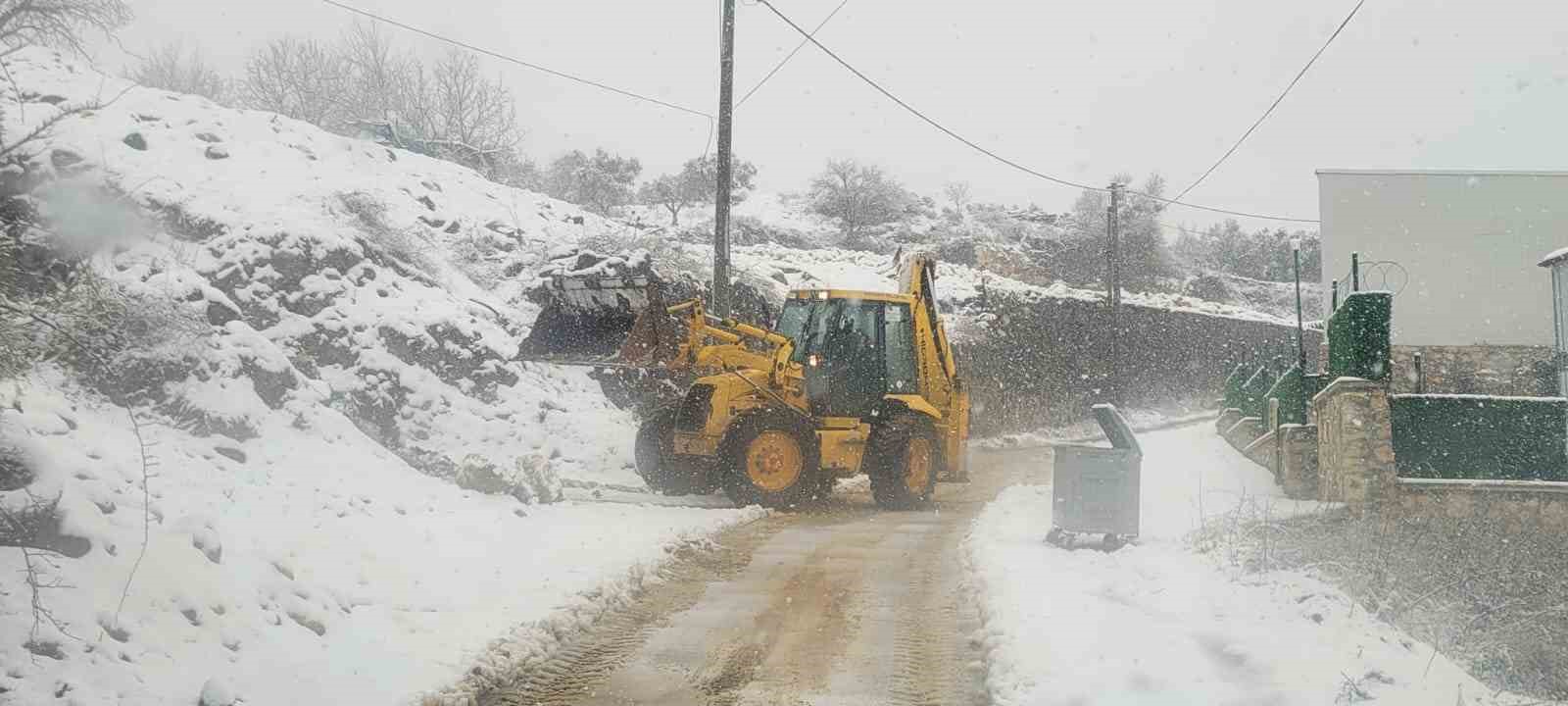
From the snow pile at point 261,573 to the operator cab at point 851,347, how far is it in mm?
4638

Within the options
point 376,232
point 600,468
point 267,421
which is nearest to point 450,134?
Answer: point 376,232

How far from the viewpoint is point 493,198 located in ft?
69.7

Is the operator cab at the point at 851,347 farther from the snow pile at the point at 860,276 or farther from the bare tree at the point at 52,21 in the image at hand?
the snow pile at the point at 860,276

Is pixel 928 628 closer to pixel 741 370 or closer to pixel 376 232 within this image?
pixel 741 370

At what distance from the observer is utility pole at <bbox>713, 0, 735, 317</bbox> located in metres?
16.5

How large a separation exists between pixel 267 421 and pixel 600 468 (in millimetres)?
6273

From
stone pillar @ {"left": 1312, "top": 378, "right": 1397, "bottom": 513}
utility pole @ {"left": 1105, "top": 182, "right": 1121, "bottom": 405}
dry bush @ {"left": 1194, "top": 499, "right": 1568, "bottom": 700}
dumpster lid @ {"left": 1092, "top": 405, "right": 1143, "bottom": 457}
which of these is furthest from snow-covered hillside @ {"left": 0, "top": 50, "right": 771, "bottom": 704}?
utility pole @ {"left": 1105, "top": 182, "right": 1121, "bottom": 405}

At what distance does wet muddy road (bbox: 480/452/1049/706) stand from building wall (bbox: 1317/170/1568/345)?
22.5 meters

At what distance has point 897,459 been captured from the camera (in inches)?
541

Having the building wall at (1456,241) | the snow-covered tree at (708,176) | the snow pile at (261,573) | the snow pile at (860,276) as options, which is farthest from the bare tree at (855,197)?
the snow pile at (261,573)

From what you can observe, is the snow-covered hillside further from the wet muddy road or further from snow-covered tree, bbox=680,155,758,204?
snow-covered tree, bbox=680,155,758,204

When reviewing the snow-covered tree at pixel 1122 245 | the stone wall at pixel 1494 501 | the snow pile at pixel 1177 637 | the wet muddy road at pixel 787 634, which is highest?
the snow-covered tree at pixel 1122 245

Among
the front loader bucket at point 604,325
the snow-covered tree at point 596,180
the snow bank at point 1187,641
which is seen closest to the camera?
the snow bank at point 1187,641

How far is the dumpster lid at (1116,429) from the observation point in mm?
9760
